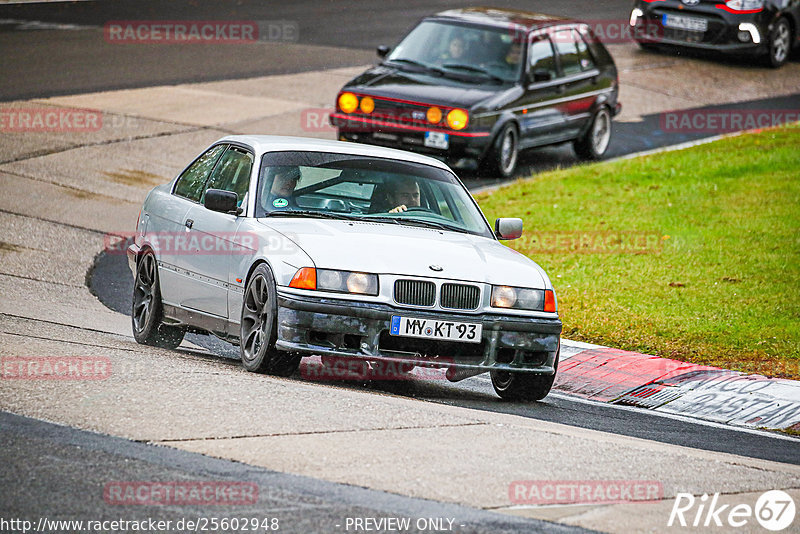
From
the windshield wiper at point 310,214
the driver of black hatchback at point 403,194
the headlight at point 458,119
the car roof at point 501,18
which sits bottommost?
the headlight at point 458,119

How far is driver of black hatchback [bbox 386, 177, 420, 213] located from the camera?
28.3 ft

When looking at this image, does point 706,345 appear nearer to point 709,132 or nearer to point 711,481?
point 711,481

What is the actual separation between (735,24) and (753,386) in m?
16.4

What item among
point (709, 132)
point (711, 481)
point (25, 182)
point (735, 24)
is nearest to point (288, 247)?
point (711, 481)

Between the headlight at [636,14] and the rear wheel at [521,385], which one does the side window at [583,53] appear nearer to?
the headlight at [636,14]

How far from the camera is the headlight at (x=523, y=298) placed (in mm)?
7668

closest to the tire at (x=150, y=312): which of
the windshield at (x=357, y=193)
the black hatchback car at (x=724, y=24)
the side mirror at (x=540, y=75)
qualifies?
the windshield at (x=357, y=193)

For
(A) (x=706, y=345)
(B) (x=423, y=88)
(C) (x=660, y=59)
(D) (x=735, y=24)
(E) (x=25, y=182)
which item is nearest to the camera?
(A) (x=706, y=345)

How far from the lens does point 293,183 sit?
28.0 feet

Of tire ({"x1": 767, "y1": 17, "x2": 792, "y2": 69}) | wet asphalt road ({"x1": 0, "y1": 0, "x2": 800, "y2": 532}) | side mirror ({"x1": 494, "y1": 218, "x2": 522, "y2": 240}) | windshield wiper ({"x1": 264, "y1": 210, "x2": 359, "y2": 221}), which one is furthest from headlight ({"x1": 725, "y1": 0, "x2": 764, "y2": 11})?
windshield wiper ({"x1": 264, "y1": 210, "x2": 359, "y2": 221})

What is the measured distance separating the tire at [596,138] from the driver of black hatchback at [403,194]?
9.85 meters

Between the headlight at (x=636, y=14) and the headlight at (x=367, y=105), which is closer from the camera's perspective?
the headlight at (x=367, y=105)

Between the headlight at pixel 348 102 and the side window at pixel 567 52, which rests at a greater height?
the side window at pixel 567 52

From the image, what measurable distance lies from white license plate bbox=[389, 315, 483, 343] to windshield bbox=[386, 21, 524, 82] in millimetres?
9450
